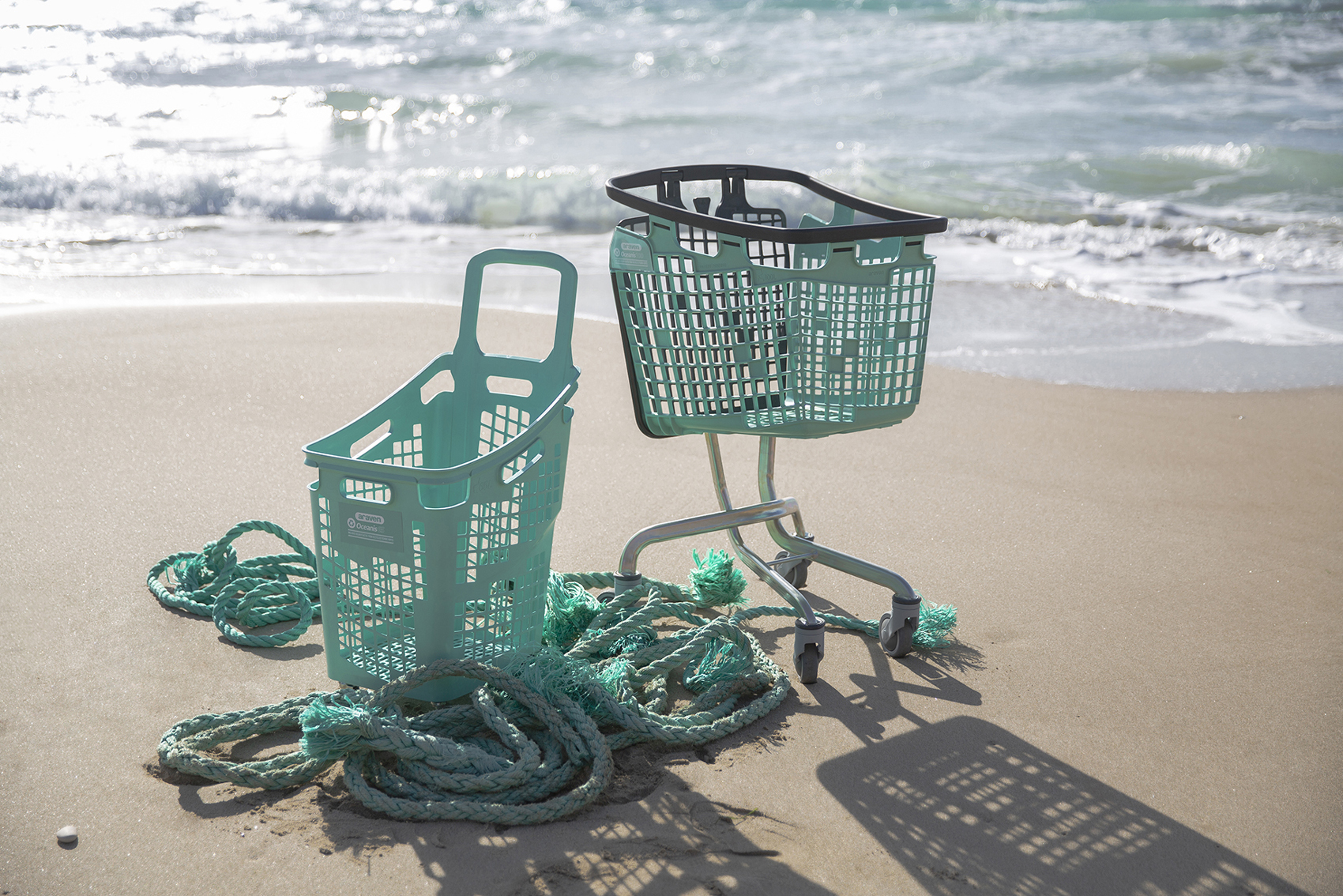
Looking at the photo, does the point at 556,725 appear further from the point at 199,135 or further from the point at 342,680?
the point at 199,135

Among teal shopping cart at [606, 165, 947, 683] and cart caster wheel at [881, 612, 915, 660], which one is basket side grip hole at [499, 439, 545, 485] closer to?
teal shopping cart at [606, 165, 947, 683]

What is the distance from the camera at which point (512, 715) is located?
2430 millimetres

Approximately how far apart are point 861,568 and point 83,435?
3067 millimetres

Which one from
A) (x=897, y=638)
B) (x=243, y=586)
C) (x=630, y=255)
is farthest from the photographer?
(x=243, y=586)

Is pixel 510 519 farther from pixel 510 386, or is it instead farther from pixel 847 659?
pixel 510 386

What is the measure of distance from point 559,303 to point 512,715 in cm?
97

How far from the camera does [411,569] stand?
2350mm

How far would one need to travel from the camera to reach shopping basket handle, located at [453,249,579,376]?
8.51 ft

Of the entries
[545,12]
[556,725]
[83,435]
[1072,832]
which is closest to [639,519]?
[556,725]

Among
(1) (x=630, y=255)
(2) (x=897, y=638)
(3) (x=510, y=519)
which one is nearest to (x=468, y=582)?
(3) (x=510, y=519)

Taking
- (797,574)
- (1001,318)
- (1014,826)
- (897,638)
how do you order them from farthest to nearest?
1. (1001,318)
2. (797,574)
3. (897,638)
4. (1014,826)

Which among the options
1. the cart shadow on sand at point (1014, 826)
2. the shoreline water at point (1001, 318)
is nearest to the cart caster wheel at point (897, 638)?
the cart shadow on sand at point (1014, 826)

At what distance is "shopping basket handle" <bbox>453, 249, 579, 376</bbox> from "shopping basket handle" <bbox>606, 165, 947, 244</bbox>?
25 cm

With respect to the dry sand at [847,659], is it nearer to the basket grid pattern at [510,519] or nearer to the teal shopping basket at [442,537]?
the teal shopping basket at [442,537]
